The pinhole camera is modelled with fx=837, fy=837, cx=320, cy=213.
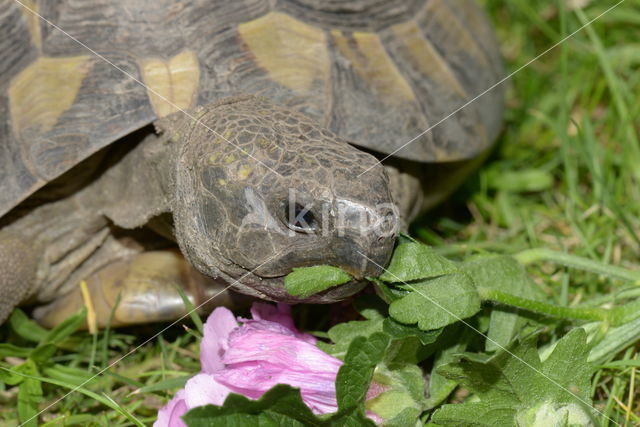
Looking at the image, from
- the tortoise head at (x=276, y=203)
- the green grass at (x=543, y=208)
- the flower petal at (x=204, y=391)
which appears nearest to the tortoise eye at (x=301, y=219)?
the tortoise head at (x=276, y=203)

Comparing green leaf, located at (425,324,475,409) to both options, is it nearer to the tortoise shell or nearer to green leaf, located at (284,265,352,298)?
green leaf, located at (284,265,352,298)

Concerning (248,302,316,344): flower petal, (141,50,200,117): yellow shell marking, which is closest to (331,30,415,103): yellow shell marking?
(141,50,200,117): yellow shell marking

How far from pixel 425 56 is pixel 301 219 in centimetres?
128

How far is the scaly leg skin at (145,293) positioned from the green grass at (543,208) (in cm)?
10

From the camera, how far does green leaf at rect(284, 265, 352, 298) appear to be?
2.00 meters

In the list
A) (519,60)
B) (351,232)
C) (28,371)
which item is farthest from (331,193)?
(519,60)

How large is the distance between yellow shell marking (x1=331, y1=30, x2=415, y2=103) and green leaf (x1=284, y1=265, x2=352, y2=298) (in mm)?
903

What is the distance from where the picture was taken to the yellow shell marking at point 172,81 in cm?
247

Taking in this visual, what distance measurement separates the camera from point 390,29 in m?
2.97

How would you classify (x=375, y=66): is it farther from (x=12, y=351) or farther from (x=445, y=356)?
(x=12, y=351)

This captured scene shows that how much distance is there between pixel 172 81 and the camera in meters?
2.49

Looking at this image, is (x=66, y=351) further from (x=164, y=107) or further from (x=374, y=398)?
(x=374, y=398)
